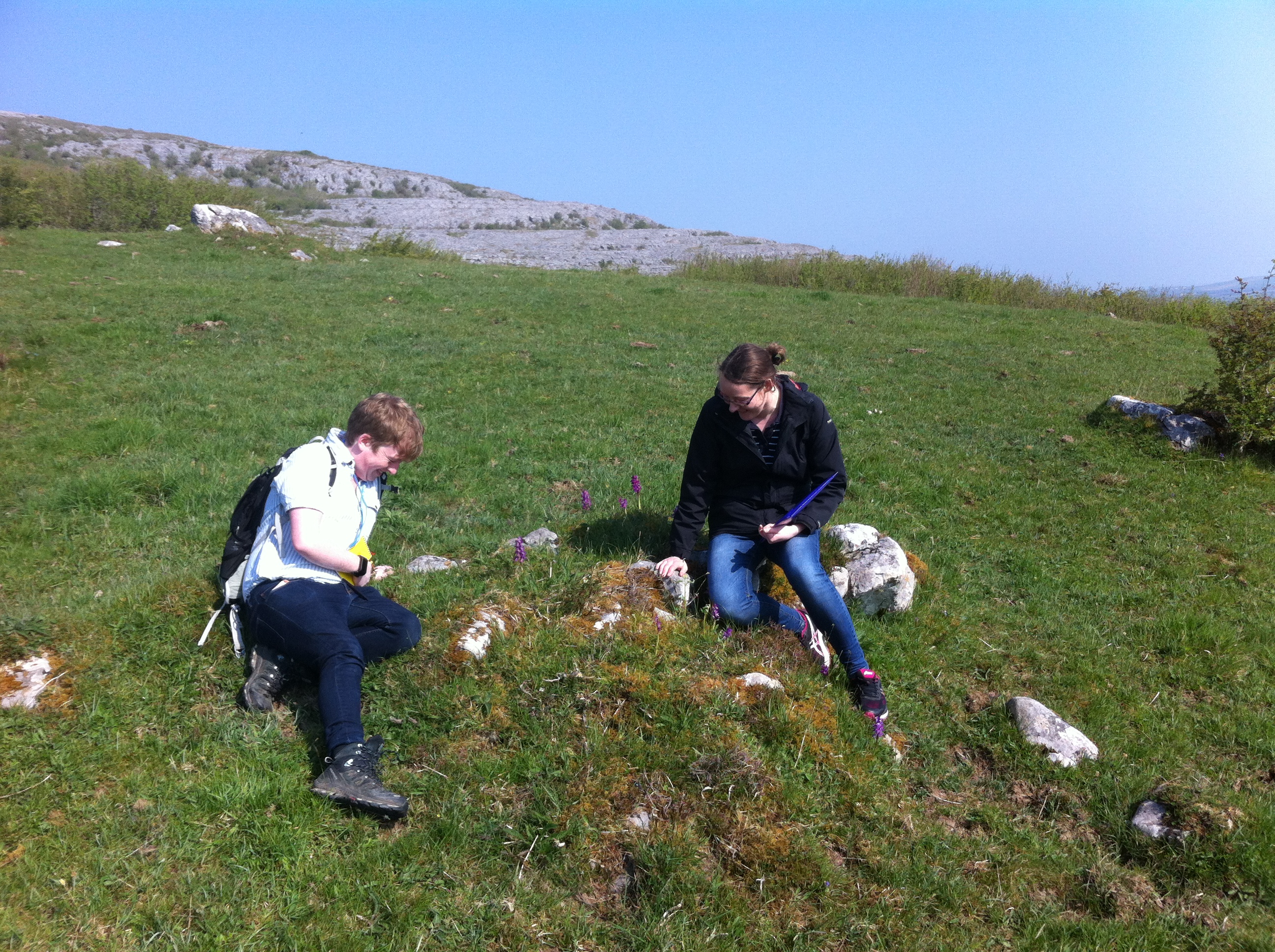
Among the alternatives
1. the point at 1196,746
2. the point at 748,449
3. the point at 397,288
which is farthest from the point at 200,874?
the point at 397,288

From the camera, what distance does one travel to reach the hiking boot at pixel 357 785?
11.5 ft

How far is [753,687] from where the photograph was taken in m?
4.28

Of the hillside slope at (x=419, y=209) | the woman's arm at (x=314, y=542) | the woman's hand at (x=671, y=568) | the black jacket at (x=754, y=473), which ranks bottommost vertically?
the woman's hand at (x=671, y=568)

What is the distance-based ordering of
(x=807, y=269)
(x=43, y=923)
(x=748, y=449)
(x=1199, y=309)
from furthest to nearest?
(x=807, y=269) → (x=1199, y=309) → (x=748, y=449) → (x=43, y=923)

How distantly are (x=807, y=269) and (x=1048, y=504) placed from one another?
79.9 ft

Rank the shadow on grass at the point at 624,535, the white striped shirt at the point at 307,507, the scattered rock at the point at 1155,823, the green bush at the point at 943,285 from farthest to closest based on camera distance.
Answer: the green bush at the point at 943,285 → the shadow on grass at the point at 624,535 → the white striped shirt at the point at 307,507 → the scattered rock at the point at 1155,823

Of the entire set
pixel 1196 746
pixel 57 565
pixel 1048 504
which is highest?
pixel 1048 504

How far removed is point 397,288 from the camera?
69.3ft

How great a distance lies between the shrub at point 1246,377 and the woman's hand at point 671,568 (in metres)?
9.27

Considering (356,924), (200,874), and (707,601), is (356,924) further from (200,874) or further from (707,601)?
(707,601)

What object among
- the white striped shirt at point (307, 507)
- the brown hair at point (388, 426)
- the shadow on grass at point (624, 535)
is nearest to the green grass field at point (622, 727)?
the shadow on grass at point (624, 535)

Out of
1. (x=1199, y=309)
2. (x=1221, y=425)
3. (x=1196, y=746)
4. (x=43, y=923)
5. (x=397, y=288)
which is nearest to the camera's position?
(x=43, y=923)

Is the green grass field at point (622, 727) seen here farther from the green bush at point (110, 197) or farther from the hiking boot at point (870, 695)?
the green bush at point (110, 197)

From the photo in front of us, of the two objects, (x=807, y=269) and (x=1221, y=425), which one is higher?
(x=807, y=269)
